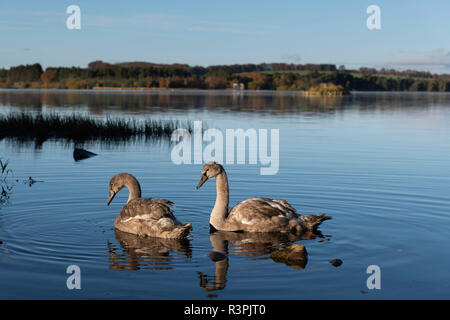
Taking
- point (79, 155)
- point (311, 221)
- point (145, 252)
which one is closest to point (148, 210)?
point (145, 252)

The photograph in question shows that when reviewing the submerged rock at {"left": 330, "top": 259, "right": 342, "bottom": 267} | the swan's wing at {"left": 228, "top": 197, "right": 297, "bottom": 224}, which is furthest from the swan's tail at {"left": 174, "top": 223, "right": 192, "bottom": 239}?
the submerged rock at {"left": 330, "top": 259, "right": 342, "bottom": 267}

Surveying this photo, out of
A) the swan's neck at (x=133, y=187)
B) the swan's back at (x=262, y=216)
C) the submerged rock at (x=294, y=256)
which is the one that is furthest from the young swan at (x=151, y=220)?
the submerged rock at (x=294, y=256)

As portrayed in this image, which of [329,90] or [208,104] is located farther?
[329,90]

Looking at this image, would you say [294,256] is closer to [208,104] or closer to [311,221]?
[311,221]

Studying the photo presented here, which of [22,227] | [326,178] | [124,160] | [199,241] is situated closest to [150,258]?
[199,241]

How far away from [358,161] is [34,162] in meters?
13.9

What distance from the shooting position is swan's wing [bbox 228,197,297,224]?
14.6 metres

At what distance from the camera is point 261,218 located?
47.6 ft

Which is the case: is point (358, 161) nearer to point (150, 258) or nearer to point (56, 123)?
point (150, 258)

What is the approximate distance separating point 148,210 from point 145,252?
158 cm

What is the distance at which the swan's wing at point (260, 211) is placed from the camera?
Result: 14.6 meters

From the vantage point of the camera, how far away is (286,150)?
3100 centimetres

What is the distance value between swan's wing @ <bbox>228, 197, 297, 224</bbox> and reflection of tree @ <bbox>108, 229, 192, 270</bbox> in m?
1.62
